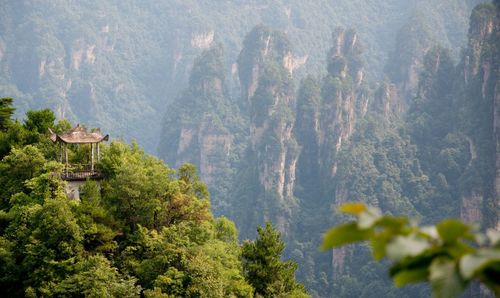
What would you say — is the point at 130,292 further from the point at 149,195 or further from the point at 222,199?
the point at 222,199

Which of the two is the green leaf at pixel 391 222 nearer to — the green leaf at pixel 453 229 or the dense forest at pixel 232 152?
the green leaf at pixel 453 229

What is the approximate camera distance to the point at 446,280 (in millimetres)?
1702

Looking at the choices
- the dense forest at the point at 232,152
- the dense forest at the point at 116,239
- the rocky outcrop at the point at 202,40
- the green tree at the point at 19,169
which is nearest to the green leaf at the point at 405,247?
the dense forest at the point at 232,152

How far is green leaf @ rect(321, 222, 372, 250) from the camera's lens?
73.4 inches

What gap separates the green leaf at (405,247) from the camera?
172cm

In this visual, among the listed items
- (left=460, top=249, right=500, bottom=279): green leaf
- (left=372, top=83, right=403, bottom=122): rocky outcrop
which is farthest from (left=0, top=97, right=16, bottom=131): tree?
(left=372, top=83, right=403, bottom=122): rocky outcrop

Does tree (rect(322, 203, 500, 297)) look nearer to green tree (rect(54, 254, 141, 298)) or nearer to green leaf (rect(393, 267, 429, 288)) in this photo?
green leaf (rect(393, 267, 429, 288))

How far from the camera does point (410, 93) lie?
146500mm

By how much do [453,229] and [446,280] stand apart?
16 centimetres

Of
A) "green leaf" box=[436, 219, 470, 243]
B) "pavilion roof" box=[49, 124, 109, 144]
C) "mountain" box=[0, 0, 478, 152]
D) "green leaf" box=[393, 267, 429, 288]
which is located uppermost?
"mountain" box=[0, 0, 478, 152]

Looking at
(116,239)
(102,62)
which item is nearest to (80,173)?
(116,239)

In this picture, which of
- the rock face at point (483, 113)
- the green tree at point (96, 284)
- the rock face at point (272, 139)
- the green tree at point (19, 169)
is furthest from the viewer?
the rock face at point (272, 139)

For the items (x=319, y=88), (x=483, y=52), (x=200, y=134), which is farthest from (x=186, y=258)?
(x=200, y=134)

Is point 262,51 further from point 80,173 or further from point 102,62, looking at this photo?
point 80,173
